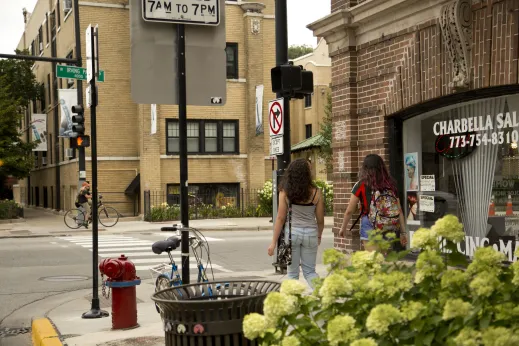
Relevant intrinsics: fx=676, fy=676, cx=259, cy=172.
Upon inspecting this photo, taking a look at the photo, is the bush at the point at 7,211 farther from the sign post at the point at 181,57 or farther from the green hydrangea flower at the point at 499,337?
the green hydrangea flower at the point at 499,337

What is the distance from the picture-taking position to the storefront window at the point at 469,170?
743 cm

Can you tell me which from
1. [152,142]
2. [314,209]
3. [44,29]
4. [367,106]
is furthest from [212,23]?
[44,29]

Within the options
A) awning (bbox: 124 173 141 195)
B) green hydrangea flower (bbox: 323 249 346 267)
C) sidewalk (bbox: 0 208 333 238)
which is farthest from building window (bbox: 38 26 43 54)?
green hydrangea flower (bbox: 323 249 346 267)

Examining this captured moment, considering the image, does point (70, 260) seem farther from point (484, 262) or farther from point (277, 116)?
point (484, 262)

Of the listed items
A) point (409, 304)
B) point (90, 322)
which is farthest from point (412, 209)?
point (409, 304)

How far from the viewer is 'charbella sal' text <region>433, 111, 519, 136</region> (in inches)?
290

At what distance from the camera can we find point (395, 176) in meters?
9.16

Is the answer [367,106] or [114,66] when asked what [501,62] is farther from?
[114,66]

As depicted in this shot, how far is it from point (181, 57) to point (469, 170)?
4340mm

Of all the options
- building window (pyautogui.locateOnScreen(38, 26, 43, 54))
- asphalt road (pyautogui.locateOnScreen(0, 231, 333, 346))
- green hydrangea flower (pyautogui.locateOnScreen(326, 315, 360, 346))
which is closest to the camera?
green hydrangea flower (pyautogui.locateOnScreen(326, 315, 360, 346))

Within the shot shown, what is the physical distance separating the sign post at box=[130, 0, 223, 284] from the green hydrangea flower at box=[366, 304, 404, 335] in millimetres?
2509

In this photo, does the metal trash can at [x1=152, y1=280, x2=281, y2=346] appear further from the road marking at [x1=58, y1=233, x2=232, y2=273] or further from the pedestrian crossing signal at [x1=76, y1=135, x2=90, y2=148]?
the pedestrian crossing signal at [x1=76, y1=135, x2=90, y2=148]

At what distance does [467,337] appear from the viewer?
232 centimetres

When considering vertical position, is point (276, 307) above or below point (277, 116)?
below
